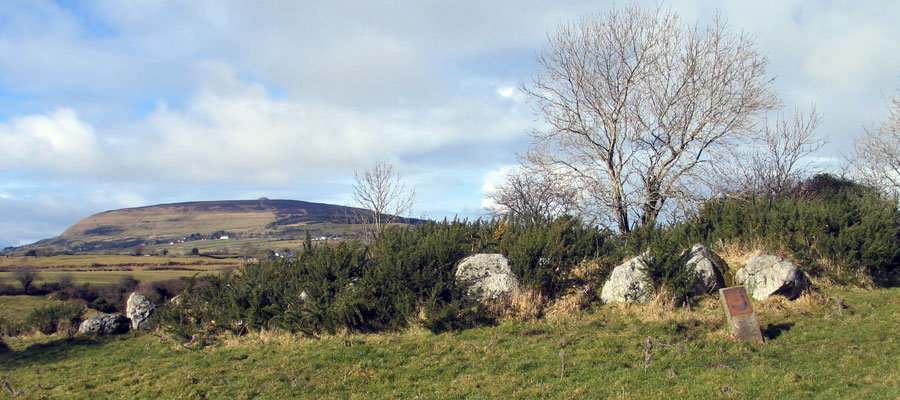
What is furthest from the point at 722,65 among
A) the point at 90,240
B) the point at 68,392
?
the point at 90,240

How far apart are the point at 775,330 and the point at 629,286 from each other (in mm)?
2936

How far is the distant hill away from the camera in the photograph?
127625 mm

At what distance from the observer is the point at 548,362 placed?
7836 mm

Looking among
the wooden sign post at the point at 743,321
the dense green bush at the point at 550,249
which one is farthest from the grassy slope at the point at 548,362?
the dense green bush at the point at 550,249

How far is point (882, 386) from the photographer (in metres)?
5.95

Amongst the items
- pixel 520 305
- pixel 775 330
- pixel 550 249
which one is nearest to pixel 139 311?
pixel 520 305

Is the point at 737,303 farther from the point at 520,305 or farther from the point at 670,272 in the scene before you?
the point at 520,305

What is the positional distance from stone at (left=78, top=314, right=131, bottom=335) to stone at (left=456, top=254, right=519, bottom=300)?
9797 millimetres

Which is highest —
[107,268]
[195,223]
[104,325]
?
[195,223]

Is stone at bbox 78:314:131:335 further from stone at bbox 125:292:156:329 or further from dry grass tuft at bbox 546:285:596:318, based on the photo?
dry grass tuft at bbox 546:285:596:318

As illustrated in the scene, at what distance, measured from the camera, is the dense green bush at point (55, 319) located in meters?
14.9

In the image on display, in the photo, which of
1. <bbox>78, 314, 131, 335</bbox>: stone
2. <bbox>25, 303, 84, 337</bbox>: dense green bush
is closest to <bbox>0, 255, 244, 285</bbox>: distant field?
<bbox>25, 303, 84, 337</bbox>: dense green bush

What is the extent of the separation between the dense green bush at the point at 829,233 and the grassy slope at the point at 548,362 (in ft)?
3.81

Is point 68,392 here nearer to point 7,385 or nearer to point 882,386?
point 7,385
